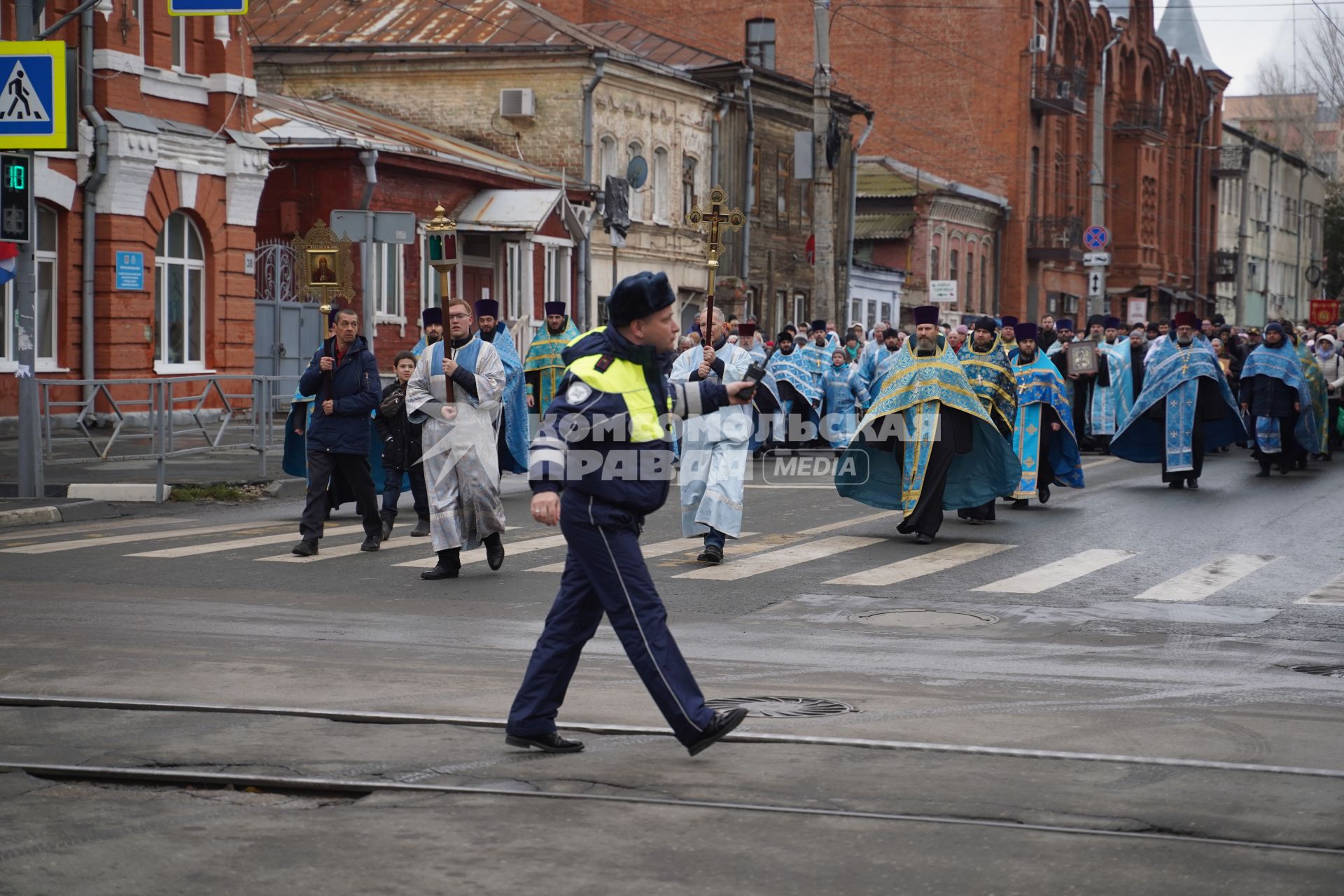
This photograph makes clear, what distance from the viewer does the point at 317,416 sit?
45.0ft

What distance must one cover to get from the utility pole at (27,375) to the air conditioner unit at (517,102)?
23.0 meters

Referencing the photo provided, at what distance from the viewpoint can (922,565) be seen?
13.5 metres

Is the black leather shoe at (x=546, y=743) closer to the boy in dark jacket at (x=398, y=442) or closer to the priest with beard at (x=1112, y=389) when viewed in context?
the boy in dark jacket at (x=398, y=442)

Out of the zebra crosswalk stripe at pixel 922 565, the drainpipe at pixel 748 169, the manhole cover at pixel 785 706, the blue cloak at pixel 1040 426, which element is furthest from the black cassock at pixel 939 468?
the drainpipe at pixel 748 169

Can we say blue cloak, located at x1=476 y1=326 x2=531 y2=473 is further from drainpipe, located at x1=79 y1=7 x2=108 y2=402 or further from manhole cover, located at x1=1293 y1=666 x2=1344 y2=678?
manhole cover, located at x1=1293 y1=666 x2=1344 y2=678

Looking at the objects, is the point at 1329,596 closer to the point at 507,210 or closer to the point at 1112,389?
the point at 1112,389

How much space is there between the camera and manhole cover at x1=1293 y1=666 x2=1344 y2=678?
8953mm

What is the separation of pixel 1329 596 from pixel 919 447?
12.9 ft

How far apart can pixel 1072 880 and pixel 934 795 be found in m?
1.03

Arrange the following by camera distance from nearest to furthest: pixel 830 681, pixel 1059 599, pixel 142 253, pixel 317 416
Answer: pixel 830 681 → pixel 1059 599 → pixel 317 416 → pixel 142 253

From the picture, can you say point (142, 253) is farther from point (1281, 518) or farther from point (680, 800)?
point (680, 800)

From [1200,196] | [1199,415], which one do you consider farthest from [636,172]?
[1200,196]

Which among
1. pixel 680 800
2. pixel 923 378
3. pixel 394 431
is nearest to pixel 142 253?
pixel 394 431

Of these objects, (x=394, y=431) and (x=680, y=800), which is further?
(x=394, y=431)
